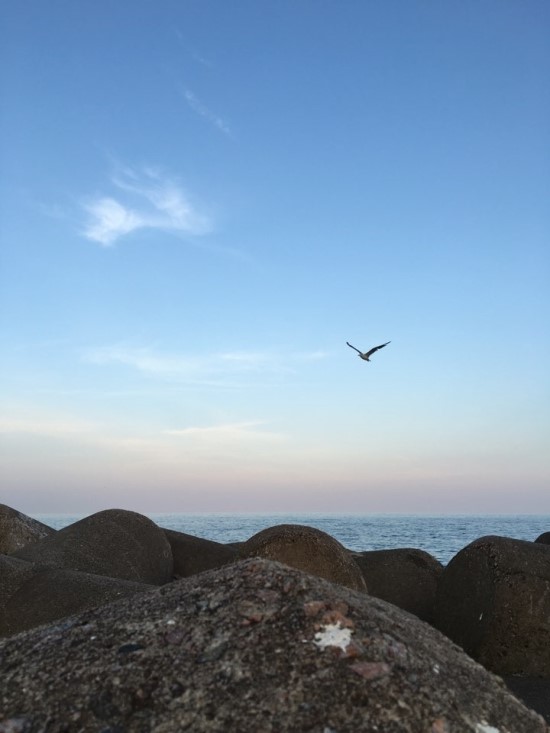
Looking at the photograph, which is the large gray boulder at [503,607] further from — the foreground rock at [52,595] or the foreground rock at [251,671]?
the foreground rock at [251,671]

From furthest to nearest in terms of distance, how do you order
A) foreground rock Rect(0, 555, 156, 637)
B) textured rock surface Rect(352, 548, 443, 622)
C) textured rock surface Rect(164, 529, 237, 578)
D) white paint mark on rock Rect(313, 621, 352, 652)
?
textured rock surface Rect(164, 529, 237, 578) → textured rock surface Rect(352, 548, 443, 622) → foreground rock Rect(0, 555, 156, 637) → white paint mark on rock Rect(313, 621, 352, 652)

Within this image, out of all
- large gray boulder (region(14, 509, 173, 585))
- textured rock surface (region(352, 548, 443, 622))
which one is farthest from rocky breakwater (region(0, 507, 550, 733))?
textured rock surface (region(352, 548, 443, 622))

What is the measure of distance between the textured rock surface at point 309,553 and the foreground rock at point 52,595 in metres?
1.57

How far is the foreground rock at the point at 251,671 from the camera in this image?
111 inches

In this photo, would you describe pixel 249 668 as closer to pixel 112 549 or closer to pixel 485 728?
pixel 485 728

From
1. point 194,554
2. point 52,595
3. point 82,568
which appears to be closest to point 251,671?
point 52,595

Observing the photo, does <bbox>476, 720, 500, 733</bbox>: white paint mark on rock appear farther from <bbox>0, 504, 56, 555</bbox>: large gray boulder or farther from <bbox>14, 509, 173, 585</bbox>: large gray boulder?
<bbox>0, 504, 56, 555</bbox>: large gray boulder

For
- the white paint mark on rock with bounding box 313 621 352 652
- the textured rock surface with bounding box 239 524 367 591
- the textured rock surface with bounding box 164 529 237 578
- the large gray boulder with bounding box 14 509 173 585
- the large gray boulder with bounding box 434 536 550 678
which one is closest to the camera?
the white paint mark on rock with bounding box 313 621 352 652

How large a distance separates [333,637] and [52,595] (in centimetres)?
403

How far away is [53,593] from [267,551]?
2.22m

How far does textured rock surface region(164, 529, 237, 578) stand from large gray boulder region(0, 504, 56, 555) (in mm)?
2701

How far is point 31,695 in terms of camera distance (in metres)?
3.03

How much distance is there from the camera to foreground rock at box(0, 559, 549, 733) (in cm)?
281

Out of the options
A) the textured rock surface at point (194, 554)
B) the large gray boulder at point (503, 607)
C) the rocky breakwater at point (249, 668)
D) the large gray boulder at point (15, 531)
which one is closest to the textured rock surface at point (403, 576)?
the large gray boulder at point (503, 607)
